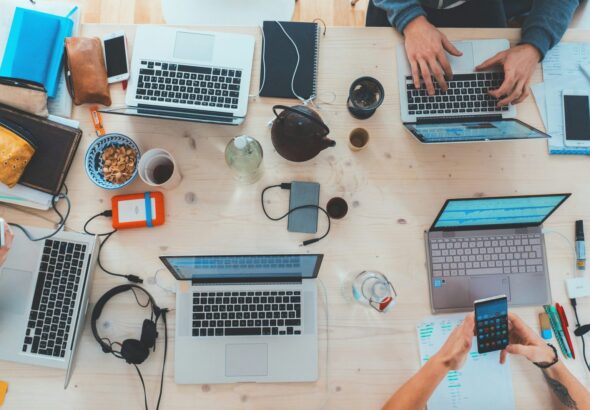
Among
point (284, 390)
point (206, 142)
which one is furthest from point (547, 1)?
point (284, 390)

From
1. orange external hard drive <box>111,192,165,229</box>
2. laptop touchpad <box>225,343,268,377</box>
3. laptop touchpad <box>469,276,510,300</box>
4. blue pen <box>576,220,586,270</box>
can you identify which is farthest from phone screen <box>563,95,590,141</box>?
orange external hard drive <box>111,192,165,229</box>

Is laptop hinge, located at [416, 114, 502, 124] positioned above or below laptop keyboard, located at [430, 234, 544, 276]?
above

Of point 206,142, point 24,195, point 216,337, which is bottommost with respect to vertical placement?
point 216,337

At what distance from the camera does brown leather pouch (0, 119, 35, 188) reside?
3.43 ft

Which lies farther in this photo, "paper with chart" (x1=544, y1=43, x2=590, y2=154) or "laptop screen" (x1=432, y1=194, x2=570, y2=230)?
"paper with chart" (x1=544, y1=43, x2=590, y2=154)

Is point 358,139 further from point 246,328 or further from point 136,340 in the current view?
point 136,340

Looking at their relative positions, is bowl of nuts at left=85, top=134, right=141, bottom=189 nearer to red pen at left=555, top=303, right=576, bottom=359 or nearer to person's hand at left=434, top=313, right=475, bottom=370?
person's hand at left=434, top=313, right=475, bottom=370

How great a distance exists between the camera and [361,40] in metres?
1.22

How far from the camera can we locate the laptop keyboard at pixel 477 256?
111 centimetres

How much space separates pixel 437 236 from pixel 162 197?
781 millimetres

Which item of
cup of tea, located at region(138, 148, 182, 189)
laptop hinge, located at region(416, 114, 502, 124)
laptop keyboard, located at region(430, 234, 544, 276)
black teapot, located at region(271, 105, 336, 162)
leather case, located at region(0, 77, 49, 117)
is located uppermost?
leather case, located at region(0, 77, 49, 117)

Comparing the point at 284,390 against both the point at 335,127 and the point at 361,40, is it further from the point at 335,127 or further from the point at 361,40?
the point at 361,40

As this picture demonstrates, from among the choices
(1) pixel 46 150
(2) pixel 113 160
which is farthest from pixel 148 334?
(1) pixel 46 150

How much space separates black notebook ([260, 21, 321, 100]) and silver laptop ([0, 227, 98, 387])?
0.67 m
